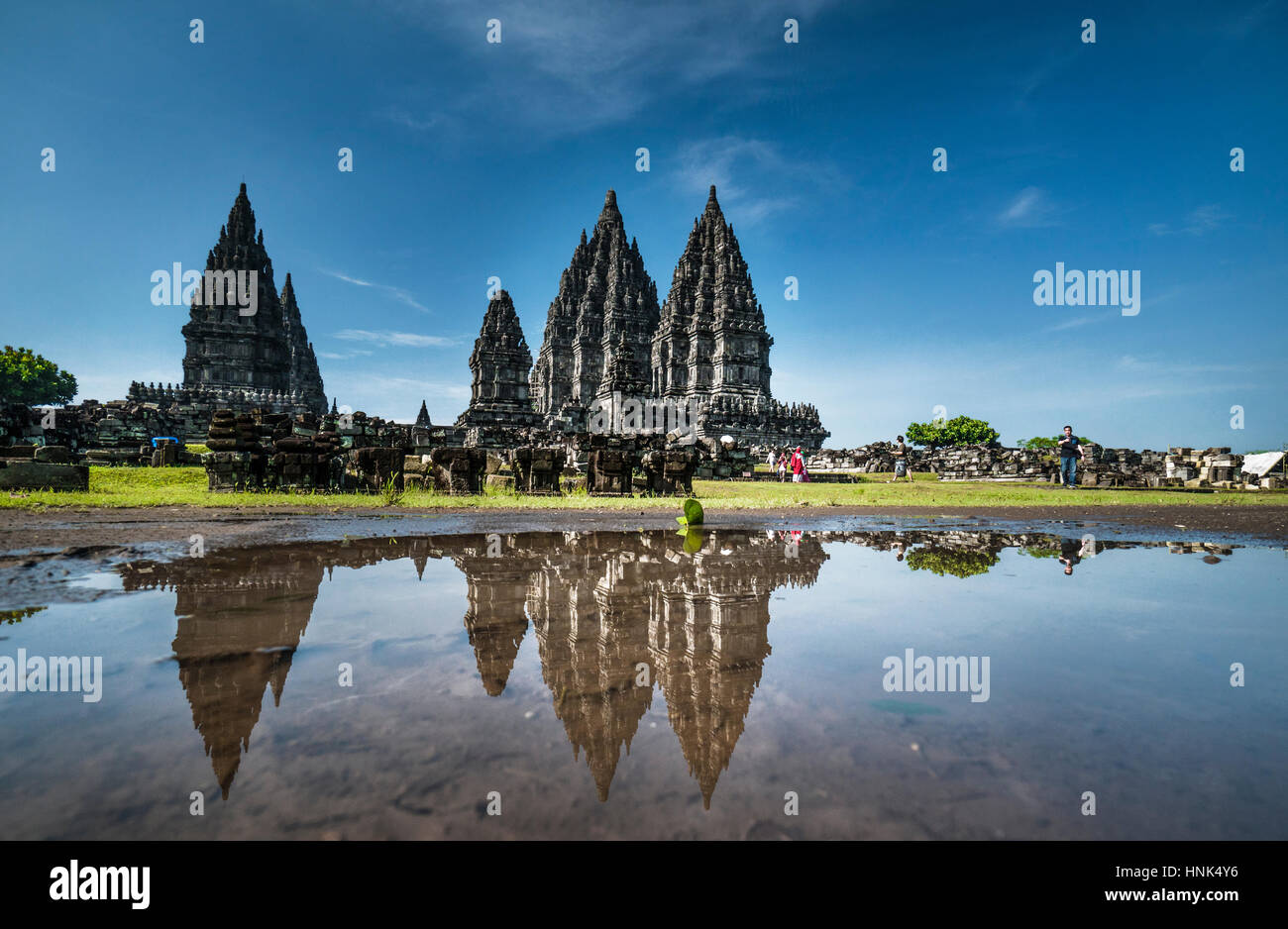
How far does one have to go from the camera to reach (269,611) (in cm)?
275

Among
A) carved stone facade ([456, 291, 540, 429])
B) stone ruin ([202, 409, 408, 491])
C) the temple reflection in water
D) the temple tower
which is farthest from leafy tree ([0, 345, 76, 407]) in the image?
the temple reflection in water

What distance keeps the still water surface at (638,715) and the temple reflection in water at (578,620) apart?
2 cm

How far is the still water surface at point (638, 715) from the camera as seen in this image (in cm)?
118

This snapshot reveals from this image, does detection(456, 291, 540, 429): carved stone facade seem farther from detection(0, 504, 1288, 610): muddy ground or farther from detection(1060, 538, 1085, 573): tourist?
detection(1060, 538, 1085, 573): tourist

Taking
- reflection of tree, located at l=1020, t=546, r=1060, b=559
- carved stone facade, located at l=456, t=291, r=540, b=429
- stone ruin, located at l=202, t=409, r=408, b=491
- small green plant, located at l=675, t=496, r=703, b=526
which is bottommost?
reflection of tree, located at l=1020, t=546, r=1060, b=559

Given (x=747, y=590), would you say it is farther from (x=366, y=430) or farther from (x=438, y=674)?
(x=366, y=430)

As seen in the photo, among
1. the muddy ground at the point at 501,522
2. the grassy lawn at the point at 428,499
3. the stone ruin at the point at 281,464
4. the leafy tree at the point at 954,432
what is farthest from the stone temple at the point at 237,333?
the leafy tree at the point at 954,432

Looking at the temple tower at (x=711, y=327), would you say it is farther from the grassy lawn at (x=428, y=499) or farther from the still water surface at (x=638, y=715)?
the still water surface at (x=638, y=715)

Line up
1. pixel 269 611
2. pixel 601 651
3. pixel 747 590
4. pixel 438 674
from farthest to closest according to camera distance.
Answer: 1. pixel 747 590
2. pixel 269 611
3. pixel 601 651
4. pixel 438 674

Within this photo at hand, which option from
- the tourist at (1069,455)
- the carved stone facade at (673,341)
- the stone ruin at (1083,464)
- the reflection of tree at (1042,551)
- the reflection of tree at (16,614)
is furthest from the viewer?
the carved stone facade at (673,341)

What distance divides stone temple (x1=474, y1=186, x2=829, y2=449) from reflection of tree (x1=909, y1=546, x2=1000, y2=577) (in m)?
22.2

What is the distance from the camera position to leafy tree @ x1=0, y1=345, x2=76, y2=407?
49.2m
